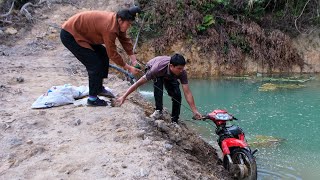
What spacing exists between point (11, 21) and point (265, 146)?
30.6 ft

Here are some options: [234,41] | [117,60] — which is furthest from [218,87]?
[117,60]

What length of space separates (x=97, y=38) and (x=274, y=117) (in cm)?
445

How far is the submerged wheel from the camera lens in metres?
3.97

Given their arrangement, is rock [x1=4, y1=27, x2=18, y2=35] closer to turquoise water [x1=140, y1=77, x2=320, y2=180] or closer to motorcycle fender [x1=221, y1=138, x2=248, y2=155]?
turquoise water [x1=140, y1=77, x2=320, y2=180]

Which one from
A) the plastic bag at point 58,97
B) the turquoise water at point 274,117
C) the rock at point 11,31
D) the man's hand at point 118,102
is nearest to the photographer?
the man's hand at point 118,102

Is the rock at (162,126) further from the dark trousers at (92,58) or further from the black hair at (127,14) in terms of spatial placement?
the black hair at (127,14)

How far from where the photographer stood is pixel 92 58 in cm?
453

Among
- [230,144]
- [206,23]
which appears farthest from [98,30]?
[206,23]

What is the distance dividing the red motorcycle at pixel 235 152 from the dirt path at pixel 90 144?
15 centimetres

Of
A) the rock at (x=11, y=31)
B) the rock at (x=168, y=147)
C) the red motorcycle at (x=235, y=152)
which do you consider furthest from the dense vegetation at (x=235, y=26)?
the rock at (x=168, y=147)

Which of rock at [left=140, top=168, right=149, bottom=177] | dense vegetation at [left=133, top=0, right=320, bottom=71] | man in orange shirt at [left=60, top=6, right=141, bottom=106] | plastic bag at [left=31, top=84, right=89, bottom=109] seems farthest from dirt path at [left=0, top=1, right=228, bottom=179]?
dense vegetation at [left=133, top=0, right=320, bottom=71]

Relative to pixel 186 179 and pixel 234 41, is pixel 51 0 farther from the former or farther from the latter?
pixel 186 179

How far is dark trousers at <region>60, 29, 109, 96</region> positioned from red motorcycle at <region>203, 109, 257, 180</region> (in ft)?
4.37

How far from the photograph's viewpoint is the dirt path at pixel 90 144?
10.1ft
